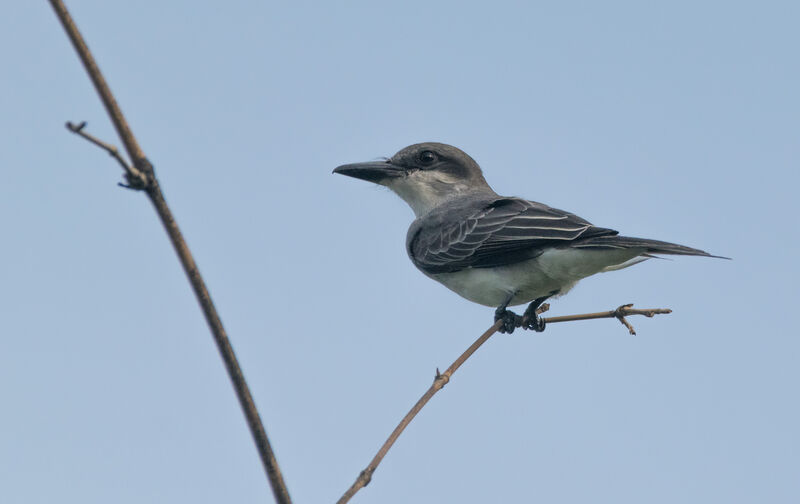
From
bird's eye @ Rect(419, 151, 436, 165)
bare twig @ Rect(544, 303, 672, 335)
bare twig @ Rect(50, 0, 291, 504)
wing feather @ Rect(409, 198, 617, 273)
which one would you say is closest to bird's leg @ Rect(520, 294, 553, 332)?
wing feather @ Rect(409, 198, 617, 273)

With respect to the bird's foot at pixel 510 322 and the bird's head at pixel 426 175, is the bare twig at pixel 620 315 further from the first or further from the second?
the bird's head at pixel 426 175

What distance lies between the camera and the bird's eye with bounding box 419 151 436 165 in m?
9.75

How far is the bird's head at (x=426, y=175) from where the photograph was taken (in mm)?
9477

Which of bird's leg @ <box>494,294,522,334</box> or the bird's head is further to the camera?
the bird's head

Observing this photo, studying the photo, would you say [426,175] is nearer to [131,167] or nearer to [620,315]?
[620,315]

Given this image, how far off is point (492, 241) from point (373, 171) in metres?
1.92

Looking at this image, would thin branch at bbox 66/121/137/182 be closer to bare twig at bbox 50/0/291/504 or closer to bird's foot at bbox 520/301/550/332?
bare twig at bbox 50/0/291/504

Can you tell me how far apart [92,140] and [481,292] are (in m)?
5.70

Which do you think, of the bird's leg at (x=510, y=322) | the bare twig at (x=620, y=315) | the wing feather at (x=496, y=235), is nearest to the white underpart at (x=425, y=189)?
the wing feather at (x=496, y=235)

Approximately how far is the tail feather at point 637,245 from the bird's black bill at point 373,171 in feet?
9.10

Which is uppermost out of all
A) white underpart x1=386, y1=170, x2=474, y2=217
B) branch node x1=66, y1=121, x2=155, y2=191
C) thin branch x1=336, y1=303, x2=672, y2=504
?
white underpart x1=386, y1=170, x2=474, y2=217

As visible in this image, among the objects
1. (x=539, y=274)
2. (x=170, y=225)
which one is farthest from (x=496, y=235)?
(x=170, y=225)

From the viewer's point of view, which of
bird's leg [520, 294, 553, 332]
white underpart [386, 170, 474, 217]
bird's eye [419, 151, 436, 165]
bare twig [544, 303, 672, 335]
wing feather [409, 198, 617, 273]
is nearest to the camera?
bare twig [544, 303, 672, 335]

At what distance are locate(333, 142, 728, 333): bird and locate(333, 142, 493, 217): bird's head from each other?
1 centimetres
